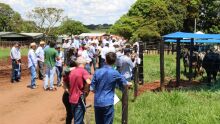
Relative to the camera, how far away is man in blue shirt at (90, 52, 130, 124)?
27.9 feet

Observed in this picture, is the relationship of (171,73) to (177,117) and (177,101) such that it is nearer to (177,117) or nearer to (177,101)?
(177,101)

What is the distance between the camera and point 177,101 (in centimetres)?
1370

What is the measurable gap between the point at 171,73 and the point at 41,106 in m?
12.4

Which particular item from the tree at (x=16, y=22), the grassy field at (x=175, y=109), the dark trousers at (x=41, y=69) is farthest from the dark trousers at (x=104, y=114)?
the tree at (x=16, y=22)

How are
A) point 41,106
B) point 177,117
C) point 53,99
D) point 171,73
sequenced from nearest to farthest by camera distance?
point 177,117 < point 41,106 < point 53,99 < point 171,73

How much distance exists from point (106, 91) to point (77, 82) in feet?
3.67

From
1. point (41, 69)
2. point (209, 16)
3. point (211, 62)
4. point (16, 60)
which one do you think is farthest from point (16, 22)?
point (211, 62)

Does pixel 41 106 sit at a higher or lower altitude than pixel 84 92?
lower

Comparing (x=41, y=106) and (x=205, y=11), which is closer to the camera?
(x=41, y=106)

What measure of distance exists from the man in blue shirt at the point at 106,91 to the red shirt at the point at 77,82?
0.90 m

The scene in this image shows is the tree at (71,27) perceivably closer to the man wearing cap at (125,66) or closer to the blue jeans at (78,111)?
the man wearing cap at (125,66)

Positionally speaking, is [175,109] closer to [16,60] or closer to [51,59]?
[51,59]

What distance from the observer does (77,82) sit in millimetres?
9523

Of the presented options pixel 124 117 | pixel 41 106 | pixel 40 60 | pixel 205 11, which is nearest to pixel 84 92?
pixel 124 117
